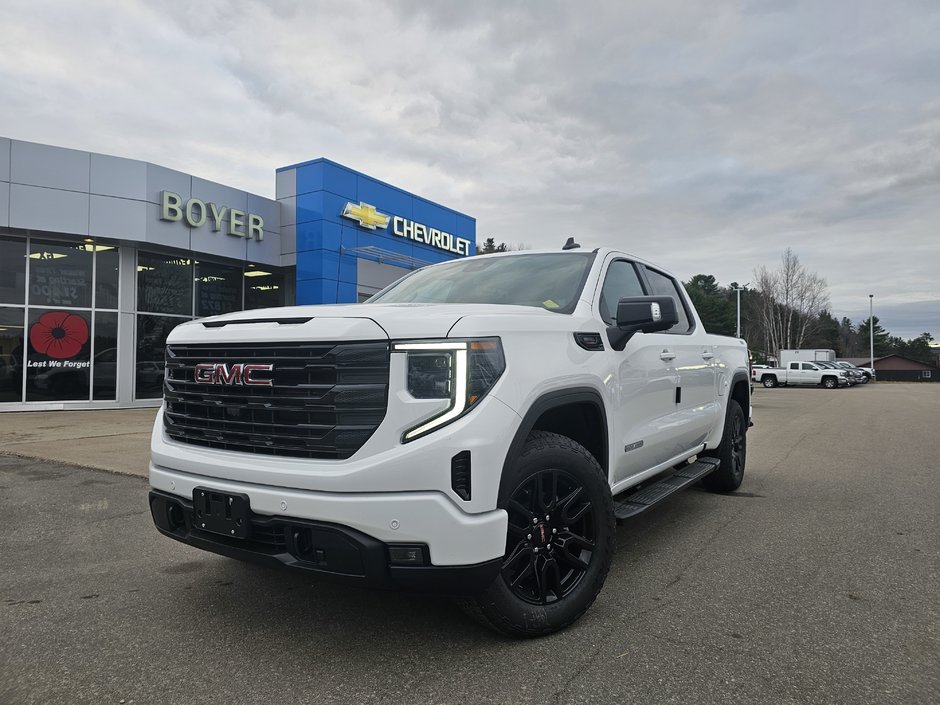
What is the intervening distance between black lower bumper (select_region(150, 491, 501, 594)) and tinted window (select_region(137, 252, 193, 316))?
16.2 m

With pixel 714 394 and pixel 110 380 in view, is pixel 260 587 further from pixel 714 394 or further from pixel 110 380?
pixel 110 380

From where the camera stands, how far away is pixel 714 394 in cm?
523

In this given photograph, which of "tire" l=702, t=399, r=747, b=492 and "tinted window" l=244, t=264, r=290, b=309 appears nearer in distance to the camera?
"tire" l=702, t=399, r=747, b=492

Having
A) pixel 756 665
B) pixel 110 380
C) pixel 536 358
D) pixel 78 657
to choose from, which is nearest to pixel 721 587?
pixel 756 665

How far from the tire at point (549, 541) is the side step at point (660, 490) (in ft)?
1.04

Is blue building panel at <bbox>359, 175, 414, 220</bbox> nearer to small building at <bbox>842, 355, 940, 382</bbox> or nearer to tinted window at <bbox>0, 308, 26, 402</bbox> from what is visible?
tinted window at <bbox>0, 308, 26, 402</bbox>

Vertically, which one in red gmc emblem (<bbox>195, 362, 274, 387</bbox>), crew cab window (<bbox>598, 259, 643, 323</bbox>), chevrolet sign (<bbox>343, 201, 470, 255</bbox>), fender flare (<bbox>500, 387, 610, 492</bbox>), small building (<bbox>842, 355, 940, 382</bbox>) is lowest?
small building (<bbox>842, 355, 940, 382</bbox>)

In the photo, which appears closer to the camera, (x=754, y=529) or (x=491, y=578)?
(x=491, y=578)

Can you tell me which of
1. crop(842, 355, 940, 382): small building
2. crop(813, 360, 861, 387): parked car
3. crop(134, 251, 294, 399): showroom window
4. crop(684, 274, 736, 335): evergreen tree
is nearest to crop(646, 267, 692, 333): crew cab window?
crop(134, 251, 294, 399): showroom window

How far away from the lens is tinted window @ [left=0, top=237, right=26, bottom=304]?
14.9 m

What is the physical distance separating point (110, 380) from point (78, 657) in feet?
50.3

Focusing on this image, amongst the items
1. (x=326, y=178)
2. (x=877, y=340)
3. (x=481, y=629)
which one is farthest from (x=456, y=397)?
(x=877, y=340)

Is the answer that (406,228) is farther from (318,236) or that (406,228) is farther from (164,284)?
(164,284)

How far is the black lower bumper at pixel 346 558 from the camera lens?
94.0 inches
